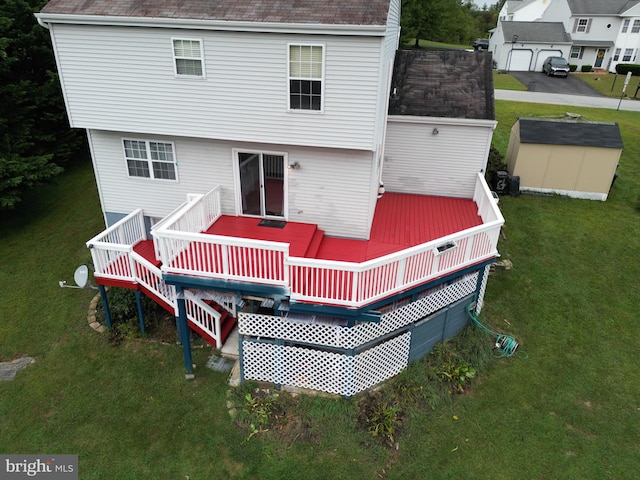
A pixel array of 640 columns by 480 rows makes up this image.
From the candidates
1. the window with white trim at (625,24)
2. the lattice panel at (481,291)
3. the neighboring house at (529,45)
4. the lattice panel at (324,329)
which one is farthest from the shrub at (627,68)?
the lattice panel at (324,329)

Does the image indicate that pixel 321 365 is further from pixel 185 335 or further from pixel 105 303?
pixel 105 303

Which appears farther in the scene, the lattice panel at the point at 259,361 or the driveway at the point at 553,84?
the driveway at the point at 553,84

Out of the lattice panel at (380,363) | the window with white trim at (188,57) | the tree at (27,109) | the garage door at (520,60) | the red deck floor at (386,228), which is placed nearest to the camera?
the lattice panel at (380,363)

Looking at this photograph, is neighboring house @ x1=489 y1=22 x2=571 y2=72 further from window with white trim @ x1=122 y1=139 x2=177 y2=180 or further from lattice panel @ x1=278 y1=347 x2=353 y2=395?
lattice panel @ x1=278 y1=347 x2=353 y2=395

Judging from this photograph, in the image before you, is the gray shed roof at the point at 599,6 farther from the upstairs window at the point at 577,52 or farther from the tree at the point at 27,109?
A: the tree at the point at 27,109

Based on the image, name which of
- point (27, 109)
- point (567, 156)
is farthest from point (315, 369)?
point (27, 109)

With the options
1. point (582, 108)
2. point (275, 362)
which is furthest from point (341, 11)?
point (582, 108)

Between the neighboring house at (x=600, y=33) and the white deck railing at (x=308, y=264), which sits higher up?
the neighboring house at (x=600, y=33)

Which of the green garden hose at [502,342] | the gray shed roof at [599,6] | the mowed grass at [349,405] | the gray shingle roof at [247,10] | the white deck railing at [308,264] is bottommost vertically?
the mowed grass at [349,405]
